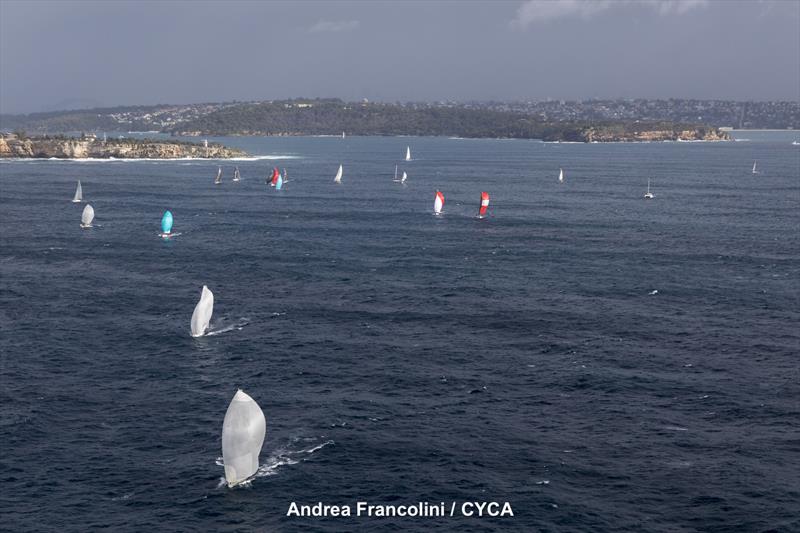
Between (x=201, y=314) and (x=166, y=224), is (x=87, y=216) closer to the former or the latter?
(x=166, y=224)

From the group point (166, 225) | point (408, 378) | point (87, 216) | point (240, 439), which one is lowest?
point (408, 378)

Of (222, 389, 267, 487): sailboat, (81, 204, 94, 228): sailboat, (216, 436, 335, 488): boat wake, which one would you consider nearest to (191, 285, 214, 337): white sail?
(216, 436, 335, 488): boat wake

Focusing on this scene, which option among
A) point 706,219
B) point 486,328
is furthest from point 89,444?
point 706,219

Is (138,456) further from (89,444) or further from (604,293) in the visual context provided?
(604,293)

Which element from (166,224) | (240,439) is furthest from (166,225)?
(240,439)

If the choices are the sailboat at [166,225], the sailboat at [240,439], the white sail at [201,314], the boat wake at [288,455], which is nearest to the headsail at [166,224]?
the sailboat at [166,225]

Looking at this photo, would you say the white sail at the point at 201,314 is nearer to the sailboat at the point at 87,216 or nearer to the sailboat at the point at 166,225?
the sailboat at the point at 166,225
